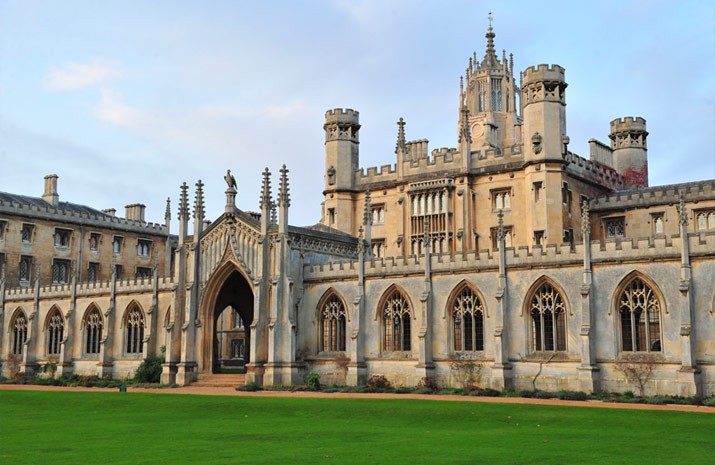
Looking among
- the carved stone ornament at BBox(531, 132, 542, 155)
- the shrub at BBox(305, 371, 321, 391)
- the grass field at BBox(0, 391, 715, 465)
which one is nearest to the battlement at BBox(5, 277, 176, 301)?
the shrub at BBox(305, 371, 321, 391)

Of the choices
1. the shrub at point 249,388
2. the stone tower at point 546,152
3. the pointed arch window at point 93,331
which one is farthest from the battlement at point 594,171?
the pointed arch window at point 93,331

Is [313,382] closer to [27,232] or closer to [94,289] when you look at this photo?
[94,289]

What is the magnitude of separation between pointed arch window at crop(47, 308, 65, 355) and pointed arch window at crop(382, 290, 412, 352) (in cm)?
2271

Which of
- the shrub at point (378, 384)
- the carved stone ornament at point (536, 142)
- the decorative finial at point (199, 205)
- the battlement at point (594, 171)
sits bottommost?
the shrub at point (378, 384)

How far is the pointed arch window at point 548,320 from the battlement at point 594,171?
1525cm

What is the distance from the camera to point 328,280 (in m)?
39.3

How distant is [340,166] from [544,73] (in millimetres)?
14741

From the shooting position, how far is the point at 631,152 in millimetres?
53875

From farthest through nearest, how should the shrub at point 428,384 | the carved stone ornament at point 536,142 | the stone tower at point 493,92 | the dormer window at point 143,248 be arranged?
the stone tower at point 493,92 → the dormer window at point 143,248 → the carved stone ornament at point 536,142 → the shrub at point 428,384

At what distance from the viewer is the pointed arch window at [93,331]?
48.2 m

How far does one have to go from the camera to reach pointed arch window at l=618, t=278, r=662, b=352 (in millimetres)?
30562

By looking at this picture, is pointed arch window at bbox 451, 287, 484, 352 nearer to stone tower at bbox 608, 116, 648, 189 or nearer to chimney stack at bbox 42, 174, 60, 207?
stone tower at bbox 608, 116, 648, 189

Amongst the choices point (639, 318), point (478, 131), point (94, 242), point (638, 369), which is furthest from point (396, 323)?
point (478, 131)

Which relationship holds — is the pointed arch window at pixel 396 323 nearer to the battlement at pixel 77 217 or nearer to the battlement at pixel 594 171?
the battlement at pixel 594 171
